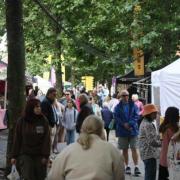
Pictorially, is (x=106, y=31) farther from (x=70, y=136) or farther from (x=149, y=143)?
(x=149, y=143)

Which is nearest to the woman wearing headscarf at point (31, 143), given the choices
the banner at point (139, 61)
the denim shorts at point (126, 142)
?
the denim shorts at point (126, 142)

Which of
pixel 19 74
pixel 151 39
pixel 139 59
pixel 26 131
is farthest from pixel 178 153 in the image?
pixel 139 59

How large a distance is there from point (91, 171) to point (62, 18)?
2330cm

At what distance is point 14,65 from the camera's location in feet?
36.3

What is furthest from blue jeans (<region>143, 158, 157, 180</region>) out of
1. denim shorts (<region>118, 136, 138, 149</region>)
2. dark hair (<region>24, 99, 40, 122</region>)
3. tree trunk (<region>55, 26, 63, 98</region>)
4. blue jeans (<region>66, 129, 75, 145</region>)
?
tree trunk (<region>55, 26, 63, 98</region>)

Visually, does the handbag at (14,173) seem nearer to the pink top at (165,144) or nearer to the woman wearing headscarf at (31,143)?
the woman wearing headscarf at (31,143)

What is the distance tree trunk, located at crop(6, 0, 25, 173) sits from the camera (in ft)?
36.3

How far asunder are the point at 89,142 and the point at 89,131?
12 centimetres

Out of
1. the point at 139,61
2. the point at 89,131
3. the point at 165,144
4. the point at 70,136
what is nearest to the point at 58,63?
the point at 139,61

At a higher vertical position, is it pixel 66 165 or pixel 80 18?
pixel 80 18

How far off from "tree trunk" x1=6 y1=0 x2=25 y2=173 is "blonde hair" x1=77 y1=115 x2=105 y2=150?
5967mm

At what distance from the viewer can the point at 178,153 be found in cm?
694

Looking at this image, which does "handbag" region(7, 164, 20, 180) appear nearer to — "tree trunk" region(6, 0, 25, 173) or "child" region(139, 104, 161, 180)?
"child" region(139, 104, 161, 180)

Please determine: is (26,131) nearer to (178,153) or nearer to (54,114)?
(178,153)
